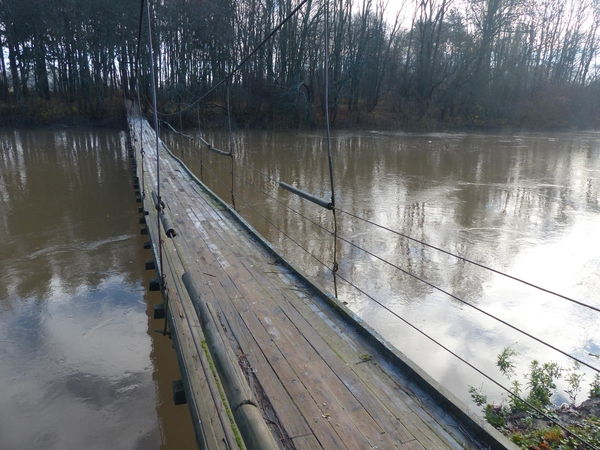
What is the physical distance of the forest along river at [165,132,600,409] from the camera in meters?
3.75

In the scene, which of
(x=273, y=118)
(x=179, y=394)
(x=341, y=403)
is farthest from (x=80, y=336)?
(x=273, y=118)

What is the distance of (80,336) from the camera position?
12.6ft

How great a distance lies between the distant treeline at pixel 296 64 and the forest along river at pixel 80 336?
13493 millimetres

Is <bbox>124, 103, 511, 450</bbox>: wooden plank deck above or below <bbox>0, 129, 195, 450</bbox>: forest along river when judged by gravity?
above

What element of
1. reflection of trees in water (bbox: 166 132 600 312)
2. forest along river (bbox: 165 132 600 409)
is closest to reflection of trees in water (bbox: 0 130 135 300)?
forest along river (bbox: 165 132 600 409)

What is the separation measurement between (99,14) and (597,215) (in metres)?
20.0

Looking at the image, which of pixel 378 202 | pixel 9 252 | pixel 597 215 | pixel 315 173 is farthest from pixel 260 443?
pixel 315 173

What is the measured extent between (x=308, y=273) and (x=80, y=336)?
7.72ft

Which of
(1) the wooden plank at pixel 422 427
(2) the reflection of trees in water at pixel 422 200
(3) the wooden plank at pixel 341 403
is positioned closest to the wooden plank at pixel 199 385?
(3) the wooden plank at pixel 341 403

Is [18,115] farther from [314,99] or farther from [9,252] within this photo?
[9,252]

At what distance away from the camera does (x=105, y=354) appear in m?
3.59

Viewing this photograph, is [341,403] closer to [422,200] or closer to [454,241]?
[454,241]

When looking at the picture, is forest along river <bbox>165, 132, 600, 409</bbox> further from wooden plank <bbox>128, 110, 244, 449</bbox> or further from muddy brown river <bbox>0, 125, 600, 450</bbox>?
wooden plank <bbox>128, 110, 244, 449</bbox>

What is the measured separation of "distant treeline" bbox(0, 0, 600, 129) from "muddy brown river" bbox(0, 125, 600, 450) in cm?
1030
